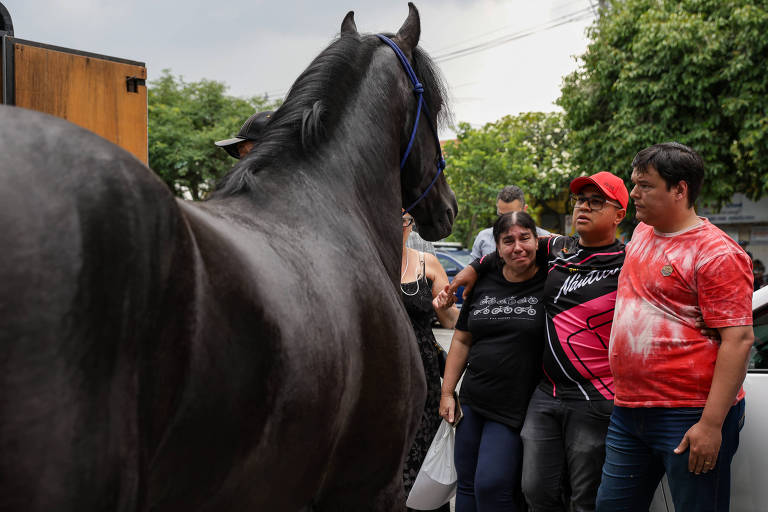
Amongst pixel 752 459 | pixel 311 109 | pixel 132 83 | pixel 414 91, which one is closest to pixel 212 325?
pixel 311 109

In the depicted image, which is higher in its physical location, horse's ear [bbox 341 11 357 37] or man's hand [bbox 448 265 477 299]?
horse's ear [bbox 341 11 357 37]

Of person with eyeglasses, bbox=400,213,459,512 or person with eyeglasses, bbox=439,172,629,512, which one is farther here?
person with eyeglasses, bbox=400,213,459,512

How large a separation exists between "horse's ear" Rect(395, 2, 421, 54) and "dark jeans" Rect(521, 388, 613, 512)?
5.96ft

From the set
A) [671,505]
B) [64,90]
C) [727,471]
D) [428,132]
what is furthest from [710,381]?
[64,90]

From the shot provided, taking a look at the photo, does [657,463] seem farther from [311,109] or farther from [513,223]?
[311,109]

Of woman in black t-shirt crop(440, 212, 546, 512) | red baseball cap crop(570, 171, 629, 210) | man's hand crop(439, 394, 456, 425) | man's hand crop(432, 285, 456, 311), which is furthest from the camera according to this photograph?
man's hand crop(432, 285, 456, 311)

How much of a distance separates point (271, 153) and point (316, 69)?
1.25 ft

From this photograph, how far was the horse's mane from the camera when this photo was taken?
1.93 m

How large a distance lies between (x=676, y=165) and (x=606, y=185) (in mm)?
629

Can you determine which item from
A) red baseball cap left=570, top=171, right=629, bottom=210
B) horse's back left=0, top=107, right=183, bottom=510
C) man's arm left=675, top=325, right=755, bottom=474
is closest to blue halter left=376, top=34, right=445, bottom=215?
red baseball cap left=570, top=171, right=629, bottom=210

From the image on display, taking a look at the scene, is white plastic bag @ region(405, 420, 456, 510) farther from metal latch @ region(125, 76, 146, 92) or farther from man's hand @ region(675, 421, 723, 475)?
metal latch @ region(125, 76, 146, 92)

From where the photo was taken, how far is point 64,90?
2.43m

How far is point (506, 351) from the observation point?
343 cm

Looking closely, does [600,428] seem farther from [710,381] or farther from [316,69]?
[316,69]
